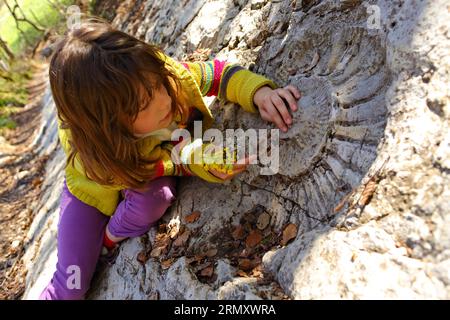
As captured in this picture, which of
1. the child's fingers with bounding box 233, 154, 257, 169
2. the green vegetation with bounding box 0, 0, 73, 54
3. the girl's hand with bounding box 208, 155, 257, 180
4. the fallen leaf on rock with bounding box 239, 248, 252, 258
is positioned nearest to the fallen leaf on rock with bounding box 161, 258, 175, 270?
the fallen leaf on rock with bounding box 239, 248, 252, 258

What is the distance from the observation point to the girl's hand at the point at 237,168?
215 centimetres

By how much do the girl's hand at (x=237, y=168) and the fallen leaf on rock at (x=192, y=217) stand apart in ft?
1.08

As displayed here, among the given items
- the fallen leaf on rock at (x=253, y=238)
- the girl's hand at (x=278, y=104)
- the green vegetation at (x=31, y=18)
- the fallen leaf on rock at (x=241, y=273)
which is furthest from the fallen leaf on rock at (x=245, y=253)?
the green vegetation at (x=31, y=18)

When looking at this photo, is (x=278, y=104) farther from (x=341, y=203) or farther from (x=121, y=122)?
(x=121, y=122)

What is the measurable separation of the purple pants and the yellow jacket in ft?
0.32

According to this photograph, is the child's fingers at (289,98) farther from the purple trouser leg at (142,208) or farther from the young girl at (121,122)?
the purple trouser leg at (142,208)

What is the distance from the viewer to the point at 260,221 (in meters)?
2.13

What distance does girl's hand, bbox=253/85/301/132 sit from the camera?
204cm

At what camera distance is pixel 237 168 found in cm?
216

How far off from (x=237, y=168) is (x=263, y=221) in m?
0.32
